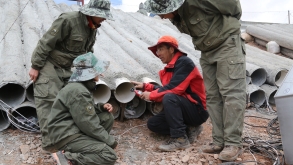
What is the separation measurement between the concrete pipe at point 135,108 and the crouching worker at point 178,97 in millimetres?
656

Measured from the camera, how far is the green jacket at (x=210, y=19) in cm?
293

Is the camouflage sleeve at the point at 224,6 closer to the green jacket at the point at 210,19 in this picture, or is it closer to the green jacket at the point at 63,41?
the green jacket at the point at 210,19

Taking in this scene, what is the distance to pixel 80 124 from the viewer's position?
2.72m

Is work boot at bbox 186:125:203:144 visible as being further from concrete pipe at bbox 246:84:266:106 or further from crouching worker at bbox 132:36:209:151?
concrete pipe at bbox 246:84:266:106

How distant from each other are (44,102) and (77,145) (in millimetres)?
791

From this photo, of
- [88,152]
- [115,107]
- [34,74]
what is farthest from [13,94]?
[88,152]

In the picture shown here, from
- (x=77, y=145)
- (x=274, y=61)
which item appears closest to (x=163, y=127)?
(x=77, y=145)

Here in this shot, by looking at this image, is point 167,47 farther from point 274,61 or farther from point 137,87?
point 274,61

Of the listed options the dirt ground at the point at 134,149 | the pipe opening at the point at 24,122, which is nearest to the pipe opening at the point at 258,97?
the dirt ground at the point at 134,149

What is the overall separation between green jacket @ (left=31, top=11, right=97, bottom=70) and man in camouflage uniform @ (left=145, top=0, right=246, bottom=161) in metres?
0.84

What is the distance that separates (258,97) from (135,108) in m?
2.09

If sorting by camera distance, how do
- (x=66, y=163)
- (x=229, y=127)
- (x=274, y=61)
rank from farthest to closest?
(x=274, y=61) → (x=229, y=127) → (x=66, y=163)

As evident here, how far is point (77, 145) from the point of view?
2770mm

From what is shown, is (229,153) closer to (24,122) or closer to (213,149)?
(213,149)
